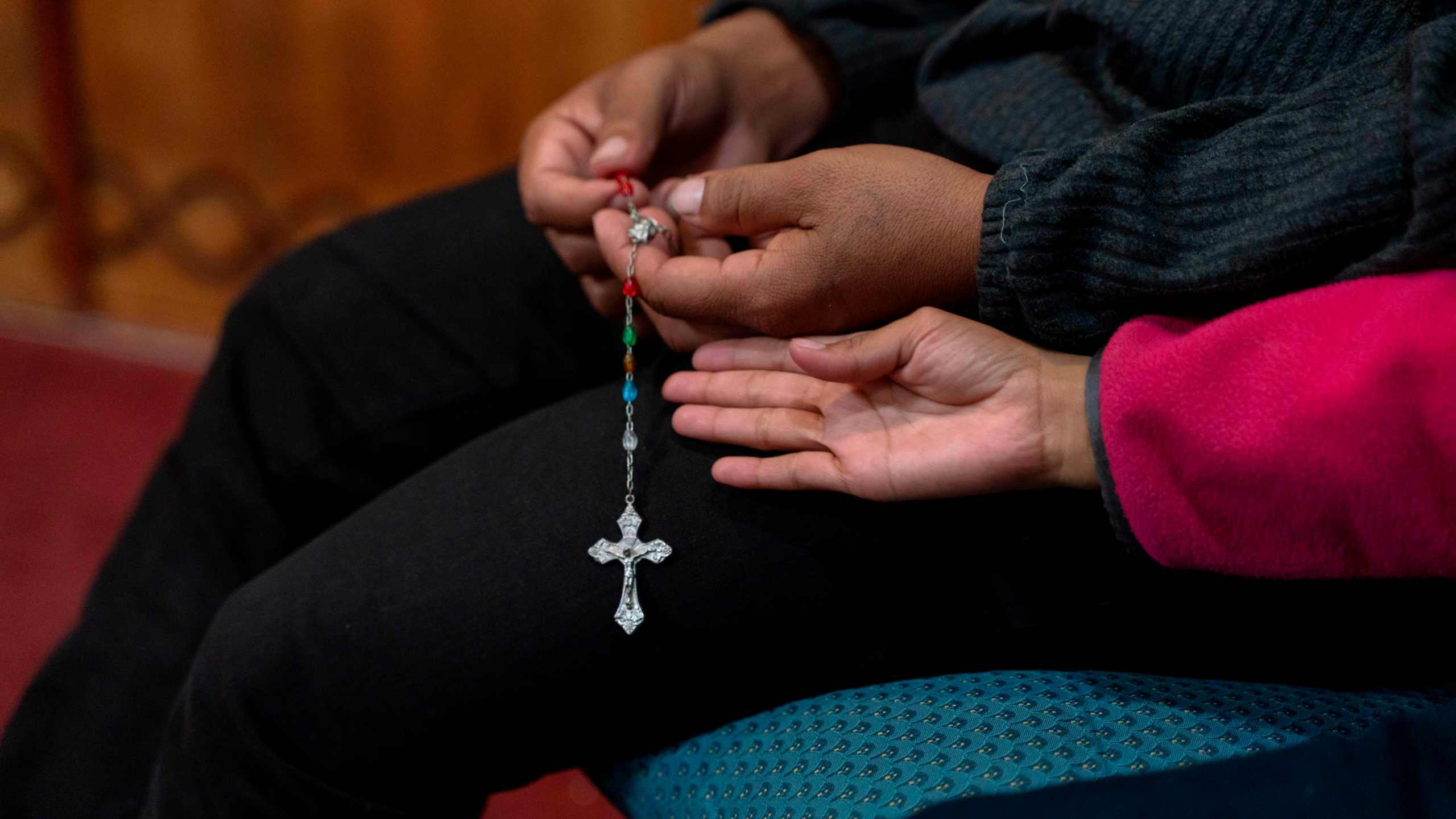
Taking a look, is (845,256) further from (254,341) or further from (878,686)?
(254,341)

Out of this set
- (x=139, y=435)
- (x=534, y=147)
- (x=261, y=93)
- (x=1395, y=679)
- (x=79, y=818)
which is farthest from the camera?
(x=261, y=93)

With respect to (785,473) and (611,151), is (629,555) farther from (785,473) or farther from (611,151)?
(611,151)

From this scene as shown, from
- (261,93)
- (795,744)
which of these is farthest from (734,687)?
(261,93)

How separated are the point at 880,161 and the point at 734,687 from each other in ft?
1.01

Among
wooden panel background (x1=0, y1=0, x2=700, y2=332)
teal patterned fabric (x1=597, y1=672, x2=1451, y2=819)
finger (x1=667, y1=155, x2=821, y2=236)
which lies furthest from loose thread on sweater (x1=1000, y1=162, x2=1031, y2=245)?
wooden panel background (x1=0, y1=0, x2=700, y2=332)

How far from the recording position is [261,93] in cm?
181

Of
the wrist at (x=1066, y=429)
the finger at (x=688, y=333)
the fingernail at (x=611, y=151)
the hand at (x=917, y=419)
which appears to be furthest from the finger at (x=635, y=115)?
the wrist at (x=1066, y=429)

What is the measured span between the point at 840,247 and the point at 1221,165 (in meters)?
0.20

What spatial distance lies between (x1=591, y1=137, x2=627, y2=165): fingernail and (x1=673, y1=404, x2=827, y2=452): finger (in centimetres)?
22

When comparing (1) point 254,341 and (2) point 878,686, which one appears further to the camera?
(1) point 254,341

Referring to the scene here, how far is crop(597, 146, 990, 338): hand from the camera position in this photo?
1.94ft

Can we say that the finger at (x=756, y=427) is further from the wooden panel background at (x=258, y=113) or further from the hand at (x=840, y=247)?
the wooden panel background at (x=258, y=113)

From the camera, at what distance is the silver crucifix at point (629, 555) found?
0.57m

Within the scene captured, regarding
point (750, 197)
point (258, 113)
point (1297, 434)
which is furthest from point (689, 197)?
point (258, 113)
